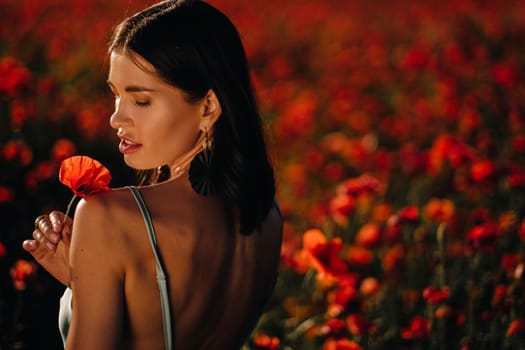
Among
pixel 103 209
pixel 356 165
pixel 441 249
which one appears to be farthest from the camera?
pixel 356 165

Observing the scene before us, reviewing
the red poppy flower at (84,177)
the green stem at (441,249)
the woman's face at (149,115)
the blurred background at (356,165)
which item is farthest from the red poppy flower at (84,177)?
the green stem at (441,249)

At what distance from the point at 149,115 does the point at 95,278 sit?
1.03 ft

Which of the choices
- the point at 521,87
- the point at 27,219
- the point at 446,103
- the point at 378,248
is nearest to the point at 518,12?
the point at 521,87

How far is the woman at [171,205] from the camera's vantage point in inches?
55.9

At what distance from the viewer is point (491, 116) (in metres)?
4.80

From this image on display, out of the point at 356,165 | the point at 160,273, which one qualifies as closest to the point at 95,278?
the point at 160,273

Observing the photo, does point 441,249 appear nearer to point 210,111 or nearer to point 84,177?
point 210,111

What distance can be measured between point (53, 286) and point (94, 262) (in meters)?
1.43

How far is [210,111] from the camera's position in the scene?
1.56 meters

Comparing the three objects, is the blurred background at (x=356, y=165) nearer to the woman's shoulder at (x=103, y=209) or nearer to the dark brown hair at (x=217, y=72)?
the dark brown hair at (x=217, y=72)

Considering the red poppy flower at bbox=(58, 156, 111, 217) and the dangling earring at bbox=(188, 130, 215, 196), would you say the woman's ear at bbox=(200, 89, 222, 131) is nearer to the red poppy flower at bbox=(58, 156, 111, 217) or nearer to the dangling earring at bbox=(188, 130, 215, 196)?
the dangling earring at bbox=(188, 130, 215, 196)

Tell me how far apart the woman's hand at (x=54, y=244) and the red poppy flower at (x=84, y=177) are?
0.10m

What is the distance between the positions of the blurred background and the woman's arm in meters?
0.50

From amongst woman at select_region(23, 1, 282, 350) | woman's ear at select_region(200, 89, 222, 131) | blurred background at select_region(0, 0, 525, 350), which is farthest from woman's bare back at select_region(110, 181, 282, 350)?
blurred background at select_region(0, 0, 525, 350)
